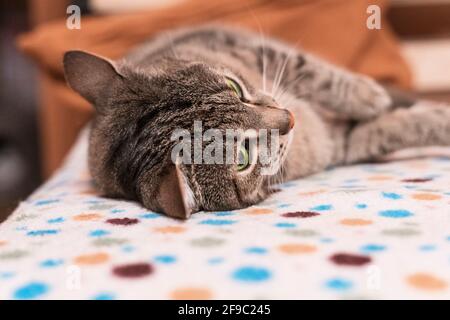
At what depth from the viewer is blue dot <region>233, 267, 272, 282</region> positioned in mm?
712

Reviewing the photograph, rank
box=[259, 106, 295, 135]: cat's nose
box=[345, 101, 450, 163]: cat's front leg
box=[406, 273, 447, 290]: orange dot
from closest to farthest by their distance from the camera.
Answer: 1. box=[406, 273, 447, 290]: orange dot
2. box=[259, 106, 295, 135]: cat's nose
3. box=[345, 101, 450, 163]: cat's front leg

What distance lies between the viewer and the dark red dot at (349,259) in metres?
0.74

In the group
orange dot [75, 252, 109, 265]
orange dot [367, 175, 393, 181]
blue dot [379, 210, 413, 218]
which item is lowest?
orange dot [75, 252, 109, 265]

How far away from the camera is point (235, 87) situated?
3.85 ft

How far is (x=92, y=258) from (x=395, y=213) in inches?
20.0

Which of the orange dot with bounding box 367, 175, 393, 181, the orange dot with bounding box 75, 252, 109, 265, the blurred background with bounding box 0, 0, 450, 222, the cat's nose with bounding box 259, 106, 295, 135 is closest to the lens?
the orange dot with bounding box 75, 252, 109, 265

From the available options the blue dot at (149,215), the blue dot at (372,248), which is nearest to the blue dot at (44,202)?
the blue dot at (149,215)

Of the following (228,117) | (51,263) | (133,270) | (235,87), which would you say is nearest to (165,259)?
(133,270)

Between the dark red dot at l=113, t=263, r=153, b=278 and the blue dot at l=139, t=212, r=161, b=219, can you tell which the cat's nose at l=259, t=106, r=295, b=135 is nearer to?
the blue dot at l=139, t=212, r=161, b=219

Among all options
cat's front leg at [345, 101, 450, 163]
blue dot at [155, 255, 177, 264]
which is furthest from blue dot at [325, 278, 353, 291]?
cat's front leg at [345, 101, 450, 163]

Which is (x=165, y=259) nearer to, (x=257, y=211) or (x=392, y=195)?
(x=257, y=211)

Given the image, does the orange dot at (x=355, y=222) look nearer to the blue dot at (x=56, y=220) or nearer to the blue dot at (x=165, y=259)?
the blue dot at (x=165, y=259)

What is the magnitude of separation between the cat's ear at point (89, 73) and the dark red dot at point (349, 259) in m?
0.68
